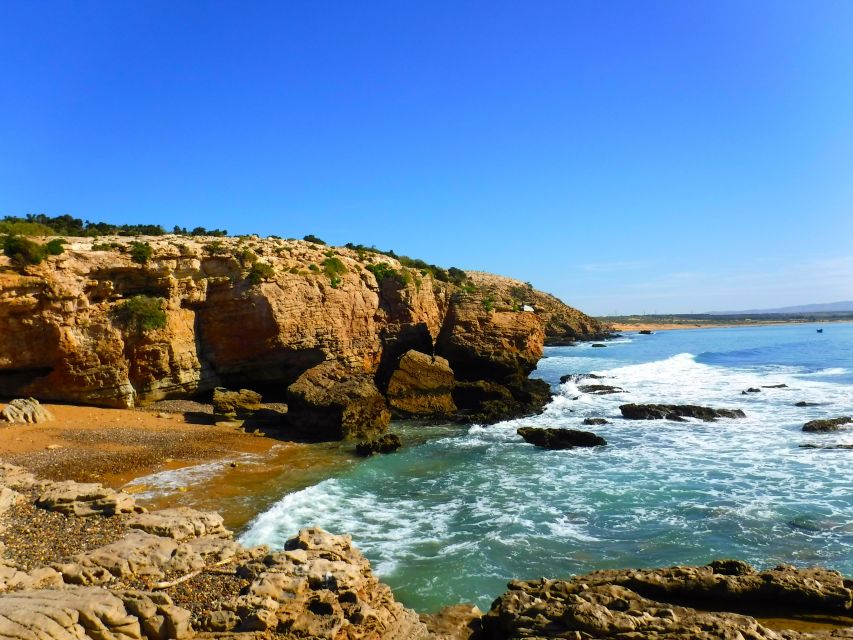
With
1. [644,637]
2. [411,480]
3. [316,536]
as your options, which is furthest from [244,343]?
[644,637]

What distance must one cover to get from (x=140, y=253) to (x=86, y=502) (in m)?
13.5

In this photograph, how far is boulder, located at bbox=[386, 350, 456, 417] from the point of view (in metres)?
23.8

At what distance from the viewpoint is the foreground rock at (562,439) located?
1858 cm

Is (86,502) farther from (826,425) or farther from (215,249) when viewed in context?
(826,425)

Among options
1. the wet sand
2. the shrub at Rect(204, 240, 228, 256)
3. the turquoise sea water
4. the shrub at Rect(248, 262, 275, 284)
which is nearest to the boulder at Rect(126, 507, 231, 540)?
the turquoise sea water

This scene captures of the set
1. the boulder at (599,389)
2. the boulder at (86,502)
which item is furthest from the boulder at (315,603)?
the boulder at (599,389)

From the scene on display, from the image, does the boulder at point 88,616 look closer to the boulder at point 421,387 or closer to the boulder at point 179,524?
the boulder at point 179,524

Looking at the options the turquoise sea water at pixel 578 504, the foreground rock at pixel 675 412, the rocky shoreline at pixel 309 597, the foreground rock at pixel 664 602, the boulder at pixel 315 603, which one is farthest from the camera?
the foreground rock at pixel 675 412

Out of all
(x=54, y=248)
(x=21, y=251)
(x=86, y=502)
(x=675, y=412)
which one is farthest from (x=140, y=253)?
(x=675, y=412)

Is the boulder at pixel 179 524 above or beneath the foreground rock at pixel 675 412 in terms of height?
above

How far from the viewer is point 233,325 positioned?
74.6ft

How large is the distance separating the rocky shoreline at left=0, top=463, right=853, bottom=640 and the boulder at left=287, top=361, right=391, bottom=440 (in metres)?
10.5

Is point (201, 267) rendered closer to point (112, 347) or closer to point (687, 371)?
point (112, 347)

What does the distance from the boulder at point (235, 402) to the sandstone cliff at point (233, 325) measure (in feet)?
5.23
